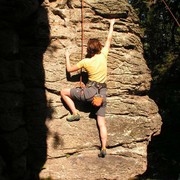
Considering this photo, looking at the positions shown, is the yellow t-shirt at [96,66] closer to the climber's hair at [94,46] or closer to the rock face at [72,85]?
the climber's hair at [94,46]

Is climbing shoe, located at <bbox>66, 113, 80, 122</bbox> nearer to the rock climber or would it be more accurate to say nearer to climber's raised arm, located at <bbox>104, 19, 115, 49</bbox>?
the rock climber

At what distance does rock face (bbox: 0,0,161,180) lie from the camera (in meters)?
6.98

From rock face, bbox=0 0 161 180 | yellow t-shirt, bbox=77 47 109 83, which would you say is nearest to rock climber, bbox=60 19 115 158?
yellow t-shirt, bbox=77 47 109 83

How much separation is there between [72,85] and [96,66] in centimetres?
75

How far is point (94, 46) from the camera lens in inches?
273

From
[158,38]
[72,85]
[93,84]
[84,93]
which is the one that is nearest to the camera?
[84,93]

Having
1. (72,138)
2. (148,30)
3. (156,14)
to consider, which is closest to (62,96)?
(72,138)

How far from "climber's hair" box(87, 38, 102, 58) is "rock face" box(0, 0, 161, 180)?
0.46 meters

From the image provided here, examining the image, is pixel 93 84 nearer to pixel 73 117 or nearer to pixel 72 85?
pixel 72 85

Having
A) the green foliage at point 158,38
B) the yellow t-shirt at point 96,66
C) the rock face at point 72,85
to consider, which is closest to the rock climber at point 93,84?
the yellow t-shirt at point 96,66

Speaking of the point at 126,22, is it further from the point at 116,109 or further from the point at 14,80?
the point at 14,80

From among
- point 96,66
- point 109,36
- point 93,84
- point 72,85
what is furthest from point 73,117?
point 109,36

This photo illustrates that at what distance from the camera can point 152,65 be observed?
21500 millimetres

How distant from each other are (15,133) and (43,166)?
124 centimetres
